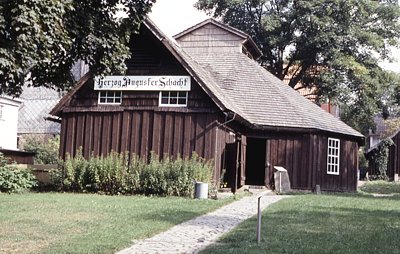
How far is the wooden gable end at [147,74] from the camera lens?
2130cm

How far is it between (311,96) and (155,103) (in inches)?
993

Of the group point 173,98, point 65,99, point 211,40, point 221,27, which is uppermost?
point 221,27

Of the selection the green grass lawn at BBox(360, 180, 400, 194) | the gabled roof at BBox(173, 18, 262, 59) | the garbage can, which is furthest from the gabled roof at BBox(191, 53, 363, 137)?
the garbage can

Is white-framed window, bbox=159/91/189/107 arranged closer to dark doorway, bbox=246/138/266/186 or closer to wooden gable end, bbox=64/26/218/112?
wooden gable end, bbox=64/26/218/112

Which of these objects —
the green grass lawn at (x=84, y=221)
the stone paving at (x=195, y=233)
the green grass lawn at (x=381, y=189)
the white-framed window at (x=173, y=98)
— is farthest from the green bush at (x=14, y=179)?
the green grass lawn at (x=381, y=189)

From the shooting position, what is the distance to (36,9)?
309 inches

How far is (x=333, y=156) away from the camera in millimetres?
25719

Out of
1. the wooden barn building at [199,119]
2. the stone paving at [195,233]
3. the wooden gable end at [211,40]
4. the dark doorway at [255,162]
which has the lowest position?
the stone paving at [195,233]

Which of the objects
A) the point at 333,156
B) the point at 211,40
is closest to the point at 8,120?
the point at 211,40

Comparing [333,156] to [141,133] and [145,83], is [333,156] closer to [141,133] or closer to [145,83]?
[141,133]

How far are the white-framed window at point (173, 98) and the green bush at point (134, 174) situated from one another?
2.18 m

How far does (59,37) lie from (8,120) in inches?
1211

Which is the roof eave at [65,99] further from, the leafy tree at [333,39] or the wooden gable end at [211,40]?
the leafy tree at [333,39]

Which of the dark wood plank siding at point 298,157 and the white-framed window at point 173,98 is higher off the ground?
the white-framed window at point 173,98
